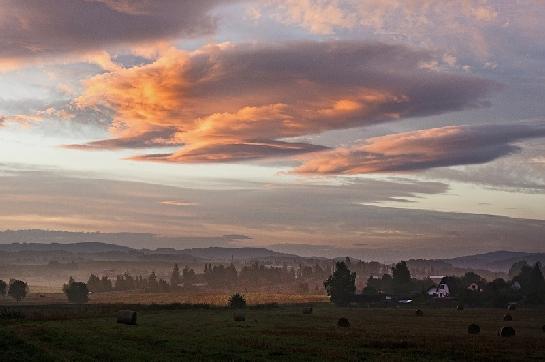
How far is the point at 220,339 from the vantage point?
4969 centimetres

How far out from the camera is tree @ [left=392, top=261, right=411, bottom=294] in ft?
583

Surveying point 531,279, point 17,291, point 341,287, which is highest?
point 531,279

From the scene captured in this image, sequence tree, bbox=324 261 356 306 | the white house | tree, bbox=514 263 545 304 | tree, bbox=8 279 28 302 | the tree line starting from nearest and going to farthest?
the tree line → tree, bbox=324 261 356 306 → tree, bbox=514 263 545 304 → the white house → tree, bbox=8 279 28 302

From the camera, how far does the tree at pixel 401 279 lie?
17762 centimetres

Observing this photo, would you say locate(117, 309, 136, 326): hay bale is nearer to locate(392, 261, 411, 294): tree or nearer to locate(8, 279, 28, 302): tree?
locate(392, 261, 411, 294): tree

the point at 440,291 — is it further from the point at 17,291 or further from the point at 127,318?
the point at 127,318

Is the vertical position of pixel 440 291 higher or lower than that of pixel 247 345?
higher

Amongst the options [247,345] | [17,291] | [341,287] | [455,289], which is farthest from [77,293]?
[247,345]

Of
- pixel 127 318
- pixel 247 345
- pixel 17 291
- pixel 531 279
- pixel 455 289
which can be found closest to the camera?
pixel 247 345

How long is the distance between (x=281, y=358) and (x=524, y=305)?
10921cm

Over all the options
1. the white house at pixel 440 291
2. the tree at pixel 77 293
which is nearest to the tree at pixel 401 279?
the white house at pixel 440 291

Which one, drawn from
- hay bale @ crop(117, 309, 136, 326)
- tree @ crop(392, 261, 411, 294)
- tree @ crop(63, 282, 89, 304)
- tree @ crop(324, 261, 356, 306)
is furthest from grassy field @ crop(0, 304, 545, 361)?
tree @ crop(63, 282, 89, 304)

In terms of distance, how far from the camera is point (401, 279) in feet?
589

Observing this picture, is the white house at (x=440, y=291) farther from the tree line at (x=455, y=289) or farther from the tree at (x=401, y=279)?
the tree at (x=401, y=279)
